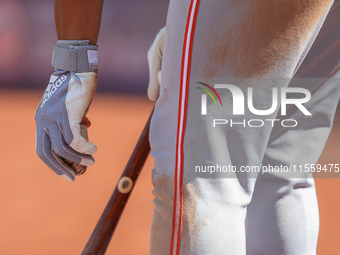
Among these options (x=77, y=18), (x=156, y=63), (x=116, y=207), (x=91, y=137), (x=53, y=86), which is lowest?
(x=116, y=207)

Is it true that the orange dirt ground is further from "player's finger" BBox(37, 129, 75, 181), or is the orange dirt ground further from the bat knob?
"player's finger" BBox(37, 129, 75, 181)

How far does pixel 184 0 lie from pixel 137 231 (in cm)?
171

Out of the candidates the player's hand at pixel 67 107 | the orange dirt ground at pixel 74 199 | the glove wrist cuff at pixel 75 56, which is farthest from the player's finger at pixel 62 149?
the orange dirt ground at pixel 74 199

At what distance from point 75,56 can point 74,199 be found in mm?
1761

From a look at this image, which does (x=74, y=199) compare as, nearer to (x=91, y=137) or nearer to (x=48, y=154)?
(x=91, y=137)

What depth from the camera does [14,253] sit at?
226 cm

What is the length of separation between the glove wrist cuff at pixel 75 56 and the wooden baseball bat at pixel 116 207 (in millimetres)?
418

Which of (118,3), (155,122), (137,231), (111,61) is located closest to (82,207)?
(137,231)

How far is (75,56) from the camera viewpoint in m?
1.17

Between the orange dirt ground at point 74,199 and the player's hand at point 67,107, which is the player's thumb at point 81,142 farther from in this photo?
the orange dirt ground at point 74,199

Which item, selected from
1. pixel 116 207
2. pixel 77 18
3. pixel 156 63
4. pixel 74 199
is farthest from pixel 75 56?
pixel 74 199

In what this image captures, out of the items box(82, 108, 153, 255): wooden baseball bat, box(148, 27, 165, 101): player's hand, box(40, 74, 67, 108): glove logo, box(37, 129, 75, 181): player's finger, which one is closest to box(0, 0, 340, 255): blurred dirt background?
box(82, 108, 153, 255): wooden baseball bat

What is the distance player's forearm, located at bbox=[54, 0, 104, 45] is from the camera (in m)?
1.16

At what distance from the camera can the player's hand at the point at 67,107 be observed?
1.15m
